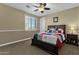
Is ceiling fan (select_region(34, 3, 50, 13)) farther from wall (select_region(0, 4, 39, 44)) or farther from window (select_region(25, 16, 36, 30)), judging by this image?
wall (select_region(0, 4, 39, 44))

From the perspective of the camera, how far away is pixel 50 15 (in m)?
2.18

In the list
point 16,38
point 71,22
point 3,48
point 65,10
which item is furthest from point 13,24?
point 71,22

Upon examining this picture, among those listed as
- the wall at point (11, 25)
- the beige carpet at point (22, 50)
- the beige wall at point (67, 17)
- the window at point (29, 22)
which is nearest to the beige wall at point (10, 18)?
the wall at point (11, 25)

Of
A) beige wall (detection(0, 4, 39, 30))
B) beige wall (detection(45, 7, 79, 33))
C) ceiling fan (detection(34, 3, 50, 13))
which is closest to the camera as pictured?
ceiling fan (detection(34, 3, 50, 13))

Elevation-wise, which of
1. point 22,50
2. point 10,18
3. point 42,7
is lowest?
point 22,50

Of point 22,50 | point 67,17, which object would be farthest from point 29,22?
point 67,17

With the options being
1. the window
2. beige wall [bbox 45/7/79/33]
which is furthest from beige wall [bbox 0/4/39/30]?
beige wall [bbox 45/7/79/33]

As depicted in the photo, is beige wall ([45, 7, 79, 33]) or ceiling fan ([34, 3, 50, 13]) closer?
ceiling fan ([34, 3, 50, 13])

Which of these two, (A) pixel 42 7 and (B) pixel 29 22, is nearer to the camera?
(A) pixel 42 7

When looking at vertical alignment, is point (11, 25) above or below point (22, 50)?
above

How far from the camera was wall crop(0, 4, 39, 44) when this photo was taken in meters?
1.96

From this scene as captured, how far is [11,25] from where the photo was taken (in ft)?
6.56

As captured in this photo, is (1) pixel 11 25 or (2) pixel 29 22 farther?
(2) pixel 29 22

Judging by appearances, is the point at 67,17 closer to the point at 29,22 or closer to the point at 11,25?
the point at 29,22
